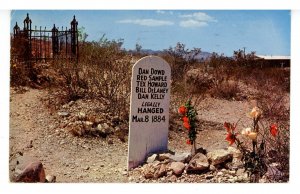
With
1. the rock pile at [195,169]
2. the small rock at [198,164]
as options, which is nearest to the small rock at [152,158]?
the rock pile at [195,169]

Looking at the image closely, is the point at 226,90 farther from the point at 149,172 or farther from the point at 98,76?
the point at 149,172

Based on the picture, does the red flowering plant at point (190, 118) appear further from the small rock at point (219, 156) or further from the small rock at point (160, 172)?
the small rock at point (160, 172)

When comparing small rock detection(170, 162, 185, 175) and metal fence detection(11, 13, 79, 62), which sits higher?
metal fence detection(11, 13, 79, 62)

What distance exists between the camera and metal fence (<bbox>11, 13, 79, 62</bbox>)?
805 centimetres

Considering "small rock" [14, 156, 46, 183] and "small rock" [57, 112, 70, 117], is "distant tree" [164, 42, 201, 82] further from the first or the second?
"small rock" [14, 156, 46, 183]

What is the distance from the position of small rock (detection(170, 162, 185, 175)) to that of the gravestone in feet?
1.28

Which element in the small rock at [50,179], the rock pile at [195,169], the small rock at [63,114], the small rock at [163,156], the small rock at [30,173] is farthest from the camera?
the small rock at [63,114]

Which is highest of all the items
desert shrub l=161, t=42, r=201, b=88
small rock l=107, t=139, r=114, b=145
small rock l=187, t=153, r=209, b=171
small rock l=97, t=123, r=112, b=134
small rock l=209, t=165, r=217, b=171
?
desert shrub l=161, t=42, r=201, b=88

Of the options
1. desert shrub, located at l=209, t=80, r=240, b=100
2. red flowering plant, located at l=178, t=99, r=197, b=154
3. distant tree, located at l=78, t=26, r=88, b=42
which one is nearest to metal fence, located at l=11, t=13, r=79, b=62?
distant tree, located at l=78, t=26, r=88, b=42

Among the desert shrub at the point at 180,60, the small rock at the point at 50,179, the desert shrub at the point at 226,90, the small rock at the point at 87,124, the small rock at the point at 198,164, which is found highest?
the desert shrub at the point at 180,60

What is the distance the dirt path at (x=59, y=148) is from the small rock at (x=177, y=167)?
1.90 feet

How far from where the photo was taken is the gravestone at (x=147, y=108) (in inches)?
256

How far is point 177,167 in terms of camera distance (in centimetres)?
639
